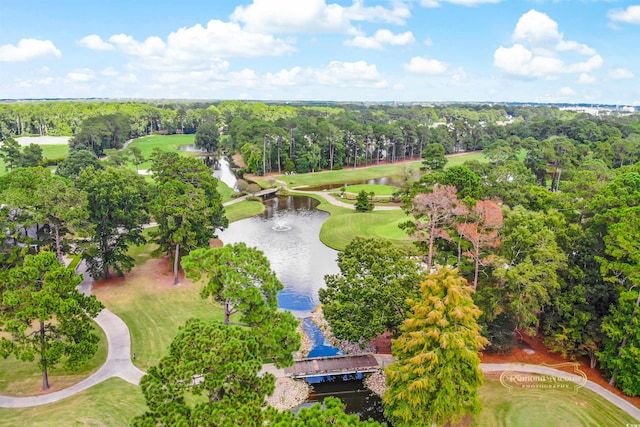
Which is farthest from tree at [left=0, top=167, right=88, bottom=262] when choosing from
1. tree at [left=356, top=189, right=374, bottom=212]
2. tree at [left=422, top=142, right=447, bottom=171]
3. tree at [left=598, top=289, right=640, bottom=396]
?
tree at [left=422, top=142, right=447, bottom=171]

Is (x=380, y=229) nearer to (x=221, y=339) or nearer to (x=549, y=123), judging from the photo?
(x=221, y=339)

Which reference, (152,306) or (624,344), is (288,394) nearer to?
(152,306)

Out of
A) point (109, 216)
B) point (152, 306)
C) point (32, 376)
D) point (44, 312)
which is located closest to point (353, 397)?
point (44, 312)

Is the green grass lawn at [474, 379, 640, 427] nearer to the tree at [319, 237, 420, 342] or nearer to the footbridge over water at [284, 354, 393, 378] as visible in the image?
the footbridge over water at [284, 354, 393, 378]

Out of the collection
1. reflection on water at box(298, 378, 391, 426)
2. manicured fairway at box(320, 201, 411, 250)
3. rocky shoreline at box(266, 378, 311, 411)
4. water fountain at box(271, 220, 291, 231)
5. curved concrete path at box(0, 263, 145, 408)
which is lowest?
reflection on water at box(298, 378, 391, 426)

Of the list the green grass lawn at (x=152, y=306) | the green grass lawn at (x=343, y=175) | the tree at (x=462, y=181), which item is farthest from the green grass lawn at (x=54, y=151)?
the tree at (x=462, y=181)

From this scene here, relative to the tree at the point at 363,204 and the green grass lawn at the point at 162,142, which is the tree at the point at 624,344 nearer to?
the tree at the point at 363,204
